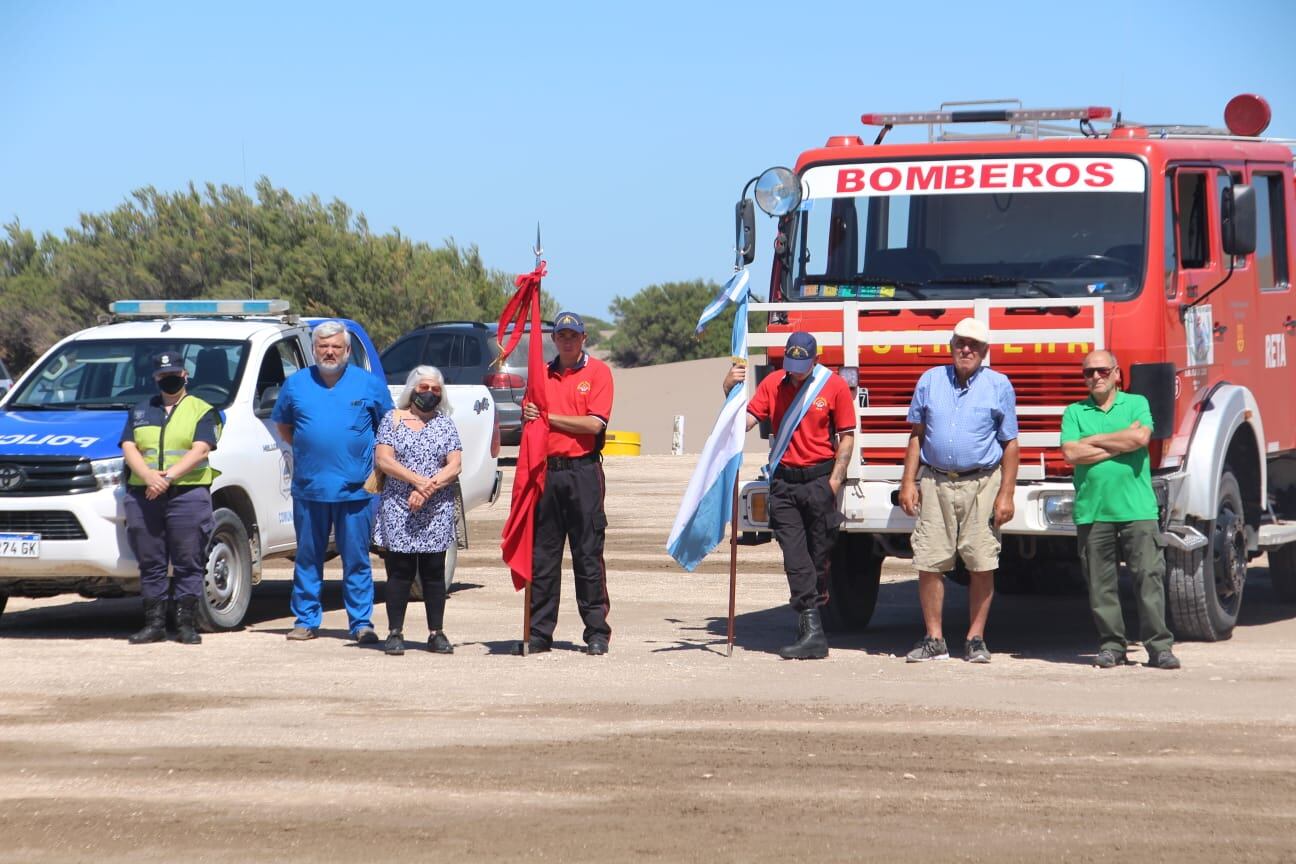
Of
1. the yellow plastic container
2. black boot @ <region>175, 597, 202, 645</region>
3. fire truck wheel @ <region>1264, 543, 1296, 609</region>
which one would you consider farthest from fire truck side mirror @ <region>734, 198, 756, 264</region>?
the yellow plastic container

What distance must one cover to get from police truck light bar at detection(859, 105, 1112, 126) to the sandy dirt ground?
331 centimetres

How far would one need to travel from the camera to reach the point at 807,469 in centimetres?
1109

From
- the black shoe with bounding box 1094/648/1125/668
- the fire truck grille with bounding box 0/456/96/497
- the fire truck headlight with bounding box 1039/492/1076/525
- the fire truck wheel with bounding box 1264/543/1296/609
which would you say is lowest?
the black shoe with bounding box 1094/648/1125/668

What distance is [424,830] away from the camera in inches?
269

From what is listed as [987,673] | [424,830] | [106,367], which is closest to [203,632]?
[106,367]

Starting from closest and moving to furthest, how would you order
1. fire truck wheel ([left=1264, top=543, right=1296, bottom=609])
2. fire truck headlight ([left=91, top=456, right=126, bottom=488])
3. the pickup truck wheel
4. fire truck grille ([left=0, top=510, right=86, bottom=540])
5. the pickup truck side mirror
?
fire truck grille ([left=0, top=510, right=86, bottom=540]) → fire truck headlight ([left=91, top=456, right=126, bottom=488]) → the pickup truck wheel → the pickup truck side mirror → fire truck wheel ([left=1264, top=543, right=1296, bottom=609])

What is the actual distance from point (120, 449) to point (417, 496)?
2062 mm

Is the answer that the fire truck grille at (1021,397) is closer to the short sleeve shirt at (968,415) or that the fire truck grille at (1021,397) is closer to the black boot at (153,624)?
the short sleeve shirt at (968,415)

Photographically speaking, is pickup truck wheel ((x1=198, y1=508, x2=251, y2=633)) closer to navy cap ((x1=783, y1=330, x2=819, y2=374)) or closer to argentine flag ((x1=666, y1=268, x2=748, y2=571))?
argentine flag ((x1=666, y1=268, x2=748, y2=571))

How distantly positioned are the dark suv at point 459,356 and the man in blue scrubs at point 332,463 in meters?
13.0

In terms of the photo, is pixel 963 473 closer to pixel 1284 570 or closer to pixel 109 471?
pixel 1284 570

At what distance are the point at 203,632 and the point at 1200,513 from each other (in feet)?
20.4

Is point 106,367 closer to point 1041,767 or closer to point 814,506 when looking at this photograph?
point 814,506

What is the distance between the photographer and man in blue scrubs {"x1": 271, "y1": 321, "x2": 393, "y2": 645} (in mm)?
11719
